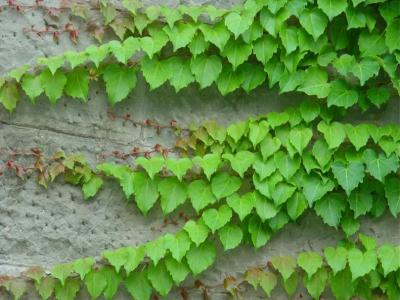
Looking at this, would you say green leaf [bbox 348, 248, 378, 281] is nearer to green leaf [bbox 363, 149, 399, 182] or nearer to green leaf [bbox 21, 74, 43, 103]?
green leaf [bbox 363, 149, 399, 182]

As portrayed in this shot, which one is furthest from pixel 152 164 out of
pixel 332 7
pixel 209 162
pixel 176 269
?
pixel 332 7

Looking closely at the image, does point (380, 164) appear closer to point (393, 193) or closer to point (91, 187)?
point (393, 193)

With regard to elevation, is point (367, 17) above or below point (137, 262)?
above

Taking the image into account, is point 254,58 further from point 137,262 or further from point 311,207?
point 137,262

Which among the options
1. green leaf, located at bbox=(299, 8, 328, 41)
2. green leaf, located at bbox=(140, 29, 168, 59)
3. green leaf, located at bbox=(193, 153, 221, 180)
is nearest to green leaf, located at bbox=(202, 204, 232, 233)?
green leaf, located at bbox=(193, 153, 221, 180)

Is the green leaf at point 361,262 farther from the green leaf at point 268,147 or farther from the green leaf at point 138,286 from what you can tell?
the green leaf at point 138,286

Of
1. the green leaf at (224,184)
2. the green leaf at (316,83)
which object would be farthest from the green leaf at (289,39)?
the green leaf at (224,184)

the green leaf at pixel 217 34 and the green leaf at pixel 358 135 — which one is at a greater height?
the green leaf at pixel 217 34

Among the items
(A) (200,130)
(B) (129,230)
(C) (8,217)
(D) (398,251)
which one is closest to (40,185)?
(C) (8,217)
